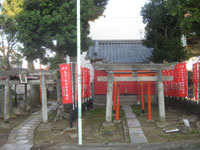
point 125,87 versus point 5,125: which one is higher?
point 125,87

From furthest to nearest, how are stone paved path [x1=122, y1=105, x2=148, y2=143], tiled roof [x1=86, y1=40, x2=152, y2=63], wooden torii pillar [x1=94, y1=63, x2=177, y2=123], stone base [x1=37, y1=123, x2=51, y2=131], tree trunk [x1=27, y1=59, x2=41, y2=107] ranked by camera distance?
1. tiled roof [x1=86, y1=40, x2=152, y2=63]
2. tree trunk [x1=27, y1=59, x2=41, y2=107]
3. stone base [x1=37, y1=123, x2=51, y2=131]
4. wooden torii pillar [x1=94, y1=63, x2=177, y2=123]
5. stone paved path [x1=122, y1=105, x2=148, y2=143]

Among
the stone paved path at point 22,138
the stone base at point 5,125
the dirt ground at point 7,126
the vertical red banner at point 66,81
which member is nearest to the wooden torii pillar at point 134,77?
the vertical red banner at point 66,81

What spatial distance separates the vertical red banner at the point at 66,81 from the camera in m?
10.6

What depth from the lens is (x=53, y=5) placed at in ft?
38.9

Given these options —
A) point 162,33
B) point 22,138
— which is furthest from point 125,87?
point 22,138

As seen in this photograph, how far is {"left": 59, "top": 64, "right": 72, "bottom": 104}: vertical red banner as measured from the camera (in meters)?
10.6

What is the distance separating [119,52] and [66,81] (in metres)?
11.5

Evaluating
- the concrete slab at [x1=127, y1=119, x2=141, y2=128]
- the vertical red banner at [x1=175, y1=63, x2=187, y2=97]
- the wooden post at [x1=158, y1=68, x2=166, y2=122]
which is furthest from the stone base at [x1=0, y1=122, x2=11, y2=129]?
the vertical red banner at [x1=175, y1=63, x2=187, y2=97]

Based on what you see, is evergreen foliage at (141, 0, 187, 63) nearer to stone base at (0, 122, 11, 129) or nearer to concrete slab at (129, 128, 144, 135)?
concrete slab at (129, 128, 144, 135)

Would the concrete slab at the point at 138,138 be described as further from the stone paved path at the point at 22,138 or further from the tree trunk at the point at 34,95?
the tree trunk at the point at 34,95

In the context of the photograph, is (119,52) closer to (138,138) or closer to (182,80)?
(182,80)

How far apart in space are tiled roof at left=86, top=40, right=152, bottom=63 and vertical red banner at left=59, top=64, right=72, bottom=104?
27.5 ft

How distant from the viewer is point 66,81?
35.0ft

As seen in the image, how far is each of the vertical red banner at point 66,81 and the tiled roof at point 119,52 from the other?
27.5 feet
